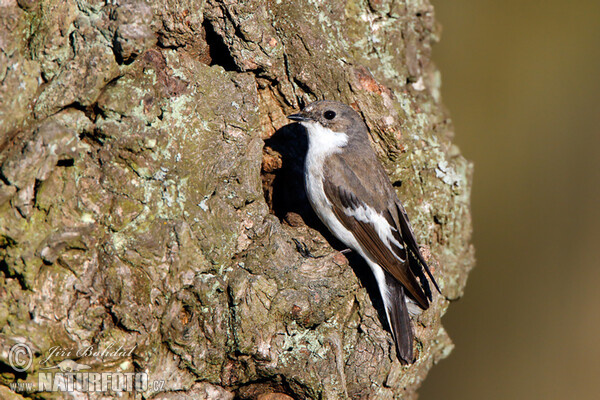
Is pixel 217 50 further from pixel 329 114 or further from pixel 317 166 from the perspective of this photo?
pixel 317 166

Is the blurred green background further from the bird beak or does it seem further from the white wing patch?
the bird beak

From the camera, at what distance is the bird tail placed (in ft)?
13.9

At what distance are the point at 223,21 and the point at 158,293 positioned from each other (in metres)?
2.01

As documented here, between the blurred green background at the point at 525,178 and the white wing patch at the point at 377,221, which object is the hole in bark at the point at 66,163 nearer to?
the white wing patch at the point at 377,221

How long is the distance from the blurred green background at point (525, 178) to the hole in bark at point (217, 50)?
367cm

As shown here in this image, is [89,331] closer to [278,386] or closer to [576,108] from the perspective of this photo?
[278,386]

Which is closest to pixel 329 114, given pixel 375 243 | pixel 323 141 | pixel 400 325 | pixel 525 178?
pixel 323 141

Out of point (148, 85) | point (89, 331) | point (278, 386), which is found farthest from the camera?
point (278, 386)

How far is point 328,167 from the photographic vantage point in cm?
492

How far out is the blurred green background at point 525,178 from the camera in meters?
6.92

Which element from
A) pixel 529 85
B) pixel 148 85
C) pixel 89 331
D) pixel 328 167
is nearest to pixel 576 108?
pixel 529 85

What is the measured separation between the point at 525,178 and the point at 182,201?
4942 mm

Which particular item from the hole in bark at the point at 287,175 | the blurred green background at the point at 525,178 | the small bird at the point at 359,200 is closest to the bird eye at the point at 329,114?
the small bird at the point at 359,200

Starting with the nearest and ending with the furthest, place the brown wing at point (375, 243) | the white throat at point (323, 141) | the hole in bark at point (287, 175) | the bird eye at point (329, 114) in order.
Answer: the brown wing at point (375, 243), the bird eye at point (329, 114), the white throat at point (323, 141), the hole in bark at point (287, 175)
